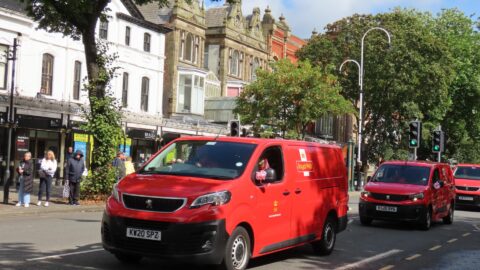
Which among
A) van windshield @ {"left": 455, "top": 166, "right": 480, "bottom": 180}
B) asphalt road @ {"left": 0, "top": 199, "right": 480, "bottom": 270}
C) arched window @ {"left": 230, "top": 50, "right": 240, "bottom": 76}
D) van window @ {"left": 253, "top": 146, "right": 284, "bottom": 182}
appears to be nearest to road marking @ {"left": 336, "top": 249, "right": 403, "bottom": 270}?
asphalt road @ {"left": 0, "top": 199, "right": 480, "bottom": 270}

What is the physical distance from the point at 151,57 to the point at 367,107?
53.2 feet

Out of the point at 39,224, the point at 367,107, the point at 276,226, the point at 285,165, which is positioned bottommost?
the point at 39,224

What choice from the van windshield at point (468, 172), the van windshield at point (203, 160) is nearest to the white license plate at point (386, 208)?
the van windshield at point (203, 160)

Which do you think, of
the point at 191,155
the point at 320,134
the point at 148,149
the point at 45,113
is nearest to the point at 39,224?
the point at 191,155

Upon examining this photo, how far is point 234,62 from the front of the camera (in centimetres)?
4944

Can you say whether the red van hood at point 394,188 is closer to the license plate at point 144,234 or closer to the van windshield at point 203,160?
the van windshield at point 203,160

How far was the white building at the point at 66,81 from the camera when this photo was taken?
26969 mm

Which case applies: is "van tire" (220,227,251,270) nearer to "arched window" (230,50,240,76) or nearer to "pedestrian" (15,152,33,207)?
"pedestrian" (15,152,33,207)

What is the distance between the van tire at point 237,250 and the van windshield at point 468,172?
1993cm

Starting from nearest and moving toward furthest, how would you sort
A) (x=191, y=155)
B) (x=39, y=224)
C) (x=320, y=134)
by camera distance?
(x=191, y=155)
(x=39, y=224)
(x=320, y=134)

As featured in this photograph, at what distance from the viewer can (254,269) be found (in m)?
8.72

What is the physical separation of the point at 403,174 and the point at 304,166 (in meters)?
7.53

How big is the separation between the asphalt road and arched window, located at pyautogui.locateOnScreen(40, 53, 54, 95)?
14.4 meters

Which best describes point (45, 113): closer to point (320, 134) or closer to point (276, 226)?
point (276, 226)
